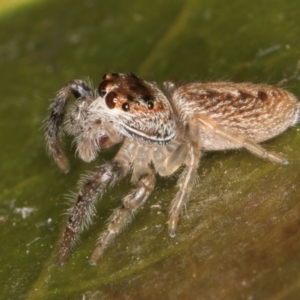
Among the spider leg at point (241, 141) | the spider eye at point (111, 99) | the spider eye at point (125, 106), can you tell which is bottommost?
the spider leg at point (241, 141)

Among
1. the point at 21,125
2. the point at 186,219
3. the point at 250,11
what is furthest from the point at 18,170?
the point at 250,11

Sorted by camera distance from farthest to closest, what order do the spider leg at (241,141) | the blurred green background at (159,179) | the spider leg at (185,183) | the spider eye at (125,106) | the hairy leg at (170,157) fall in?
the hairy leg at (170,157)
the spider eye at (125,106)
the spider leg at (241,141)
the spider leg at (185,183)
the blurred green background at (159,179)

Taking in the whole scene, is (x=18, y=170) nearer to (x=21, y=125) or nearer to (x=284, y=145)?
(x=21, y=125)

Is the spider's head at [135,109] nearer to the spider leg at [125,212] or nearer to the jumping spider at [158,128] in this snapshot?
the jumping spider at [158,128]

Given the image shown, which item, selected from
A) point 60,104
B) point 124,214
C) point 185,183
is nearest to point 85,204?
point 124,214

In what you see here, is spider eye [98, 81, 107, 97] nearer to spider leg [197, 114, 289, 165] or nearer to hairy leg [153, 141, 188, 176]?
hairy leg [153, 141, 188, 176]

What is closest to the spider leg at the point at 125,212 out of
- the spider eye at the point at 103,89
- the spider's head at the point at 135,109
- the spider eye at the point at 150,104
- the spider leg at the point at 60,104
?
the spider's head at the point at 135,109

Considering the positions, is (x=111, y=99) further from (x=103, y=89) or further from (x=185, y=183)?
(x=185, y=183)
